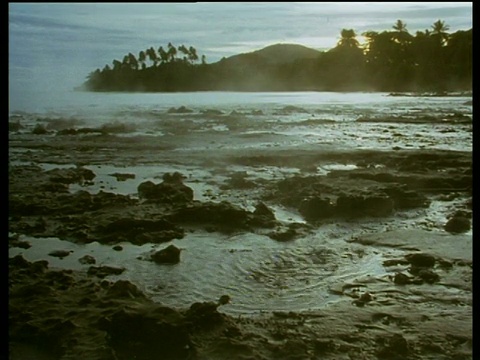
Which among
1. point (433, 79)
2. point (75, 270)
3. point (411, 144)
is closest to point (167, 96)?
point (75, 270)

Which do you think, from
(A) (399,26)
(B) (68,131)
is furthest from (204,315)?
(B) (68,131)

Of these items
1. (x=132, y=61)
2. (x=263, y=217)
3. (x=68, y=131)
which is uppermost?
(x=132, y=61)

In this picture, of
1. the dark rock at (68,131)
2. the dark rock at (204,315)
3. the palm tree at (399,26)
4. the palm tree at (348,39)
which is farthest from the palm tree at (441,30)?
the dark rock at (68,131)

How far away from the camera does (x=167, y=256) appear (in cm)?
502

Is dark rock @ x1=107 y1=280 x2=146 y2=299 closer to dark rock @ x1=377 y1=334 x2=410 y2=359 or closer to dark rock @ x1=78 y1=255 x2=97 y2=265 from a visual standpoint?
dark rock @ x1=78 y1=255 x2=97 y2=265

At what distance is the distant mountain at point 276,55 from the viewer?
5680mm

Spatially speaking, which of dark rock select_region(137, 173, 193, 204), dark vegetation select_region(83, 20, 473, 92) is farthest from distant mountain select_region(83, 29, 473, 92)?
dark rock select_region(137, 173, 193, 204)

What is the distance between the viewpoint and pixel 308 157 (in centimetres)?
841

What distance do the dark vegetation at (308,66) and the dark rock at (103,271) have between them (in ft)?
6.78

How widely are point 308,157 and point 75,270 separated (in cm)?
451

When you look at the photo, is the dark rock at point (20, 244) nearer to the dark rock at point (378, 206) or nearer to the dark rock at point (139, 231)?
the dark rock at point (139, 231)

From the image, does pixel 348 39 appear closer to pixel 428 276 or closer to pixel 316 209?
pixel 316 209

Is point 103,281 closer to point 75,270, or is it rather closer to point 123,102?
point 75,270

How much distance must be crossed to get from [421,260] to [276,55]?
2549 mm
